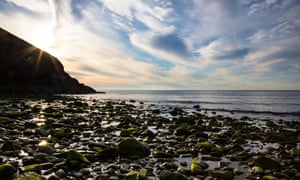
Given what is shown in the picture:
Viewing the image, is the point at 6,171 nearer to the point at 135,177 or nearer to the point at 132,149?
the point at 135,177

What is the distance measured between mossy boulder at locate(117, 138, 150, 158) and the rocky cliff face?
200ft

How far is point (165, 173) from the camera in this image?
17.5 ft

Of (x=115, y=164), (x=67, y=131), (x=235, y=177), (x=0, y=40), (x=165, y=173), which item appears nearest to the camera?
(x=165, y=173)

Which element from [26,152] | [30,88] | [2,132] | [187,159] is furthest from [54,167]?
[30,88]

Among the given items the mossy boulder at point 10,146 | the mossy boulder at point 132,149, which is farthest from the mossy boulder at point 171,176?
the mossy boulder at point 10,146

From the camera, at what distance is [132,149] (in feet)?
24.8

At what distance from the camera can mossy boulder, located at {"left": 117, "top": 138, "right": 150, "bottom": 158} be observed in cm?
742

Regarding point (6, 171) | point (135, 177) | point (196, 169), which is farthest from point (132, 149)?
point (6, 171)

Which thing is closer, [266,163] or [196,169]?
[196,169]

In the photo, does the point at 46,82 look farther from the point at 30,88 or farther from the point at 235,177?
the point at 235,177

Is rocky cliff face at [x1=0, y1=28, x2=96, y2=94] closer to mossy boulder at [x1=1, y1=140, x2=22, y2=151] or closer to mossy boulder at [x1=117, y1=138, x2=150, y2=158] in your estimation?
mossy boulder at [x1=1, y1=140, x2=22, y2=151]

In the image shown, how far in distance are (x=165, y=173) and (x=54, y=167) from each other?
122 inches

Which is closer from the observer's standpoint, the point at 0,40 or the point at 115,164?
Result: the point at 115,164

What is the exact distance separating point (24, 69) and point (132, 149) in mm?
72844
